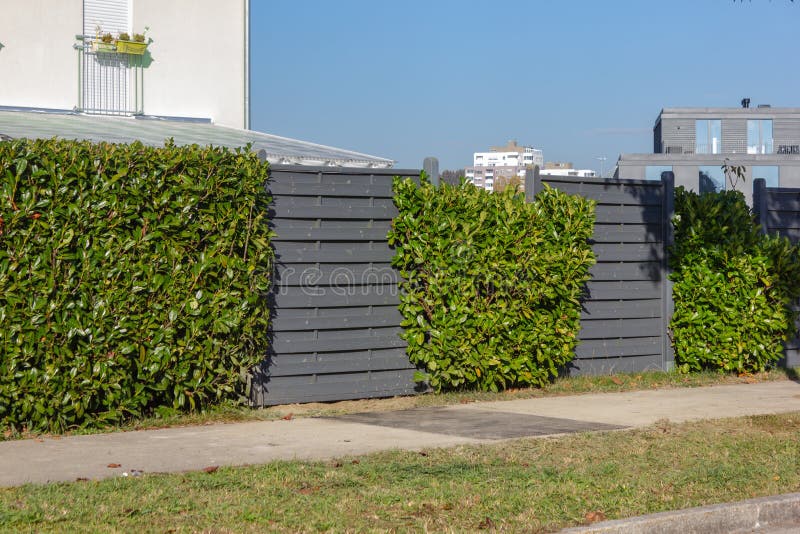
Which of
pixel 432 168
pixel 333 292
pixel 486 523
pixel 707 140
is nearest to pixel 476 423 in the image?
pixel 333 292

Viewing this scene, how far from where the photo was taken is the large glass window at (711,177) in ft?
202

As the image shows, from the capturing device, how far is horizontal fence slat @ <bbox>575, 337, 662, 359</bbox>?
1187 cm

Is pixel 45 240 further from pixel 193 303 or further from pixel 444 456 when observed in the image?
pixel 444 456

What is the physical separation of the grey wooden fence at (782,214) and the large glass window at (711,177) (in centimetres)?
4983

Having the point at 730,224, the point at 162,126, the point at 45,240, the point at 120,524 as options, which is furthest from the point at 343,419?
the point at 162,126

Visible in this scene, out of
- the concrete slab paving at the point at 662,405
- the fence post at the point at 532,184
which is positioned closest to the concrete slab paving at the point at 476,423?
the concrete slab paving at the point at 662,405

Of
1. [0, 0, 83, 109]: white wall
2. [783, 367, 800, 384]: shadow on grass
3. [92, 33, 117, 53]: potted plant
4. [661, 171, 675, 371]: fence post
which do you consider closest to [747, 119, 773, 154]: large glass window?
[92, 33, 117, 53]: potted plant

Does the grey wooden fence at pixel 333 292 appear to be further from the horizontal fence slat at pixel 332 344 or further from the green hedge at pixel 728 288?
the green hedge at pixel 728 288

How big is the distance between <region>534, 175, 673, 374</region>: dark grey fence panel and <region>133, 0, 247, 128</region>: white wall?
9.63 meters

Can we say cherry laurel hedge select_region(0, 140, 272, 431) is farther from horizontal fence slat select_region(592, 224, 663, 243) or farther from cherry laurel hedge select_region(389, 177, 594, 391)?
horizontal fence slat select_region(592, 224, 663, 243)

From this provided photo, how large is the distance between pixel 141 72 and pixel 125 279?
10.8m

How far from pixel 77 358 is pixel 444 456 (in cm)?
318

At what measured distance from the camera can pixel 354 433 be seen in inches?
337

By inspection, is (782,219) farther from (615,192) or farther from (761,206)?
(615,192)
